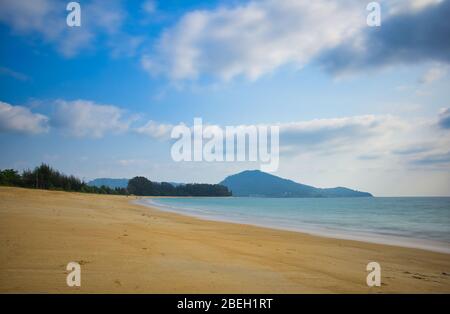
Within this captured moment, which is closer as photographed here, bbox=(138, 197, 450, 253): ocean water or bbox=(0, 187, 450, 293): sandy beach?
bbox=(0, 187, 450, 293): sandy beach

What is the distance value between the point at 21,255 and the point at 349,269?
7.86m

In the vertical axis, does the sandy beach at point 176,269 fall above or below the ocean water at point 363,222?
above

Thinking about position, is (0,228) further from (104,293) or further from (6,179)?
(6,179)

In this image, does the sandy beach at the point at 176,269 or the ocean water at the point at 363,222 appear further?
the ocean water at the point at 363,222

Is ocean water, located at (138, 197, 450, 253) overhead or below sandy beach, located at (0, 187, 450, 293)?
below

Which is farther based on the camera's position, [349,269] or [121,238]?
[121,238]

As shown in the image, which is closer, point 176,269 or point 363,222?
point 176,269

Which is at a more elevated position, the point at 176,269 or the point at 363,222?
the point at 176,269
